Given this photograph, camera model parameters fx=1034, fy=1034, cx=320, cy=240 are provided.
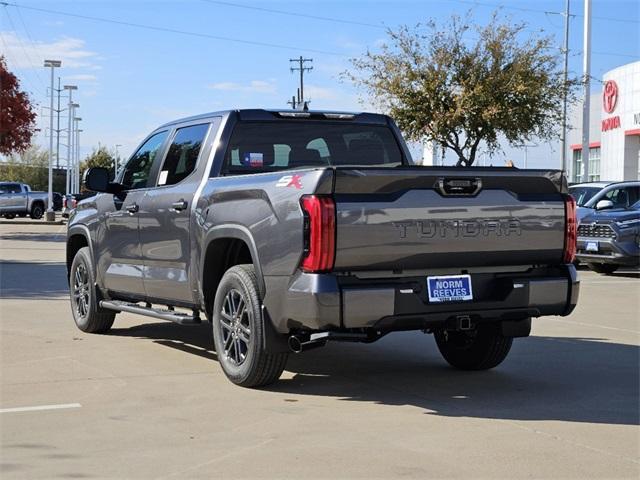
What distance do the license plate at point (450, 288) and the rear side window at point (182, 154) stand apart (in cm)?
250

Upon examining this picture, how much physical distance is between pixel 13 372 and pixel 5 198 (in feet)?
145

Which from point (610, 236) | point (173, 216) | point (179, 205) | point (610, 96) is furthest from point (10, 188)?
point (179, 205)

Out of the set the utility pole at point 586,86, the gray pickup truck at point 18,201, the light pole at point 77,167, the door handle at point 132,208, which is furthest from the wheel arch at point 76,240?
the light pole at point 77,167

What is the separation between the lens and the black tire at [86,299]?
32.9 feet

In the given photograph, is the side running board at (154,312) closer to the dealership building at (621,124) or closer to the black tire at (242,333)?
the black tire at (242,333)

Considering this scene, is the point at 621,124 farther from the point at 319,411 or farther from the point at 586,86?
the point at 319,411

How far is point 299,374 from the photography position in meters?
7.99

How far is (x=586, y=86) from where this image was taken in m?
39.4

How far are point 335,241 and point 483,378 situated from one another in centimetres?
216

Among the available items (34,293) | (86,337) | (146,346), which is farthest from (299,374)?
(34,293)

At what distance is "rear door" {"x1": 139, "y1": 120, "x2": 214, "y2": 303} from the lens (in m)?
8.18

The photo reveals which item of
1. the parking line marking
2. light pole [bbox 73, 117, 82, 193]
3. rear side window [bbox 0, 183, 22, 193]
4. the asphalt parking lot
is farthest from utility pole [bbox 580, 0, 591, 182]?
light pole [bbox 73, 117, 82, 193]

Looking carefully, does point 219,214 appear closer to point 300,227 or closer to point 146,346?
point 300,227

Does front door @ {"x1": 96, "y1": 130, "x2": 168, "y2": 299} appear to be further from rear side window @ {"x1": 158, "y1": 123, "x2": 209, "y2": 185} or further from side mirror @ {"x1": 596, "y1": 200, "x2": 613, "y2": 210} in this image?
side mirror @ {"x1": 596, "y1": 200, "x2": 613, "y2": 210}
